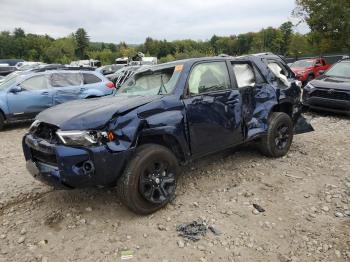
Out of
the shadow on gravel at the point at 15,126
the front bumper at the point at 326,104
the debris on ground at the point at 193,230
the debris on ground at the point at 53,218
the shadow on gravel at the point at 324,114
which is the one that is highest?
the front bumper at the point at 326,104

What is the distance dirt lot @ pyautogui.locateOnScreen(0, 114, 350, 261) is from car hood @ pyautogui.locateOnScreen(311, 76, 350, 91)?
4.13 meters

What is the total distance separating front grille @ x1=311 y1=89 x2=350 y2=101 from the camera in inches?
366

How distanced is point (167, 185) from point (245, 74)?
2442 mm

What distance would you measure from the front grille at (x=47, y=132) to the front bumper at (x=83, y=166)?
0.10 metres

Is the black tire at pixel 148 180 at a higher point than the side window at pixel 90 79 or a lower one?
lower

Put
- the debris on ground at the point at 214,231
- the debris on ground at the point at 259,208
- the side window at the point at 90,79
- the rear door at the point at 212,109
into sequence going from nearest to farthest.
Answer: the debris on ground at the point at 214,231 < the debris on ground at the point at 259,208 < the rear door at the point at 212,109 < the side window at the point at 90,79

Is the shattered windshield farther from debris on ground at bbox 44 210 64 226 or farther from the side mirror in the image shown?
debris on ground at bbox 44 210 64 226

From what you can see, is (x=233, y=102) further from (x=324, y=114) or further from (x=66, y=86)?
(x=66, y=86)

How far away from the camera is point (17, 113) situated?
962 centimetres

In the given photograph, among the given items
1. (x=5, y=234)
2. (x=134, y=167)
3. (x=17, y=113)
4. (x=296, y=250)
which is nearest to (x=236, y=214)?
(x=296, y=250)

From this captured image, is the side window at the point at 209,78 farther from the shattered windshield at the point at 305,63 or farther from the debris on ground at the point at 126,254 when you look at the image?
the shattered windshield at the point at 305,63

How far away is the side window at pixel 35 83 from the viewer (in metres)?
9.79

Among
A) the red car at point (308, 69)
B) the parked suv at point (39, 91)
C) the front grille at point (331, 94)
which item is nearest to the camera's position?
the front grille at point (331, 94)

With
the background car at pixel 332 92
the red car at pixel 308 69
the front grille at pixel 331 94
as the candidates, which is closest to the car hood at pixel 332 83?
the background car at pixel 332 92
